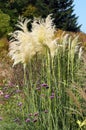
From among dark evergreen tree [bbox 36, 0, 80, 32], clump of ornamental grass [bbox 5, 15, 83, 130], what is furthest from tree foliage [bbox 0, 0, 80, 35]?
clump of ornamental grass [bbox 5, 15, 83, 130]

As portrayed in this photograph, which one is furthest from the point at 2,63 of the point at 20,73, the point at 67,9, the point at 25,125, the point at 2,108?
the point at 67,9

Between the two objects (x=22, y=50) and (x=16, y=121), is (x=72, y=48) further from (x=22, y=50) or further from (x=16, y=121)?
(x=16, y=121)

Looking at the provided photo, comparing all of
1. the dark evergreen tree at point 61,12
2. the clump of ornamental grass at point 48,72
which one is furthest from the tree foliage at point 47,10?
the clump of ornamental grass at point 48,72

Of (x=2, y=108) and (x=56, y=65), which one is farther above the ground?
(x=56, y=65)

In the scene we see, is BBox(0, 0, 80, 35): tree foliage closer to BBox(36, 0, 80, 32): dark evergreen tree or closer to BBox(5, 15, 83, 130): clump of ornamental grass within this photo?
BBox(36, 0, 80, 32): dark evergreen tree

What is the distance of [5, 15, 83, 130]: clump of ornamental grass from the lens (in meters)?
7.24

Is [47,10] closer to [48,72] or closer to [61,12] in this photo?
[61,12]

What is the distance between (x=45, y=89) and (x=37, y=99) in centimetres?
23

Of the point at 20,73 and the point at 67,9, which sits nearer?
the point at 20,73

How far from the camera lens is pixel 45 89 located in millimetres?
7812

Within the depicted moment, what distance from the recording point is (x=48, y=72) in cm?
744

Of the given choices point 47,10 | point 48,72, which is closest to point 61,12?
point 47,10

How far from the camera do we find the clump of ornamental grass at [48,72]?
23.7 ft

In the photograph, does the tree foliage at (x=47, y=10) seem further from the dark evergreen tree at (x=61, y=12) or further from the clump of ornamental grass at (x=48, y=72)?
the clump of ornamental grass at (x=48, y=72)
